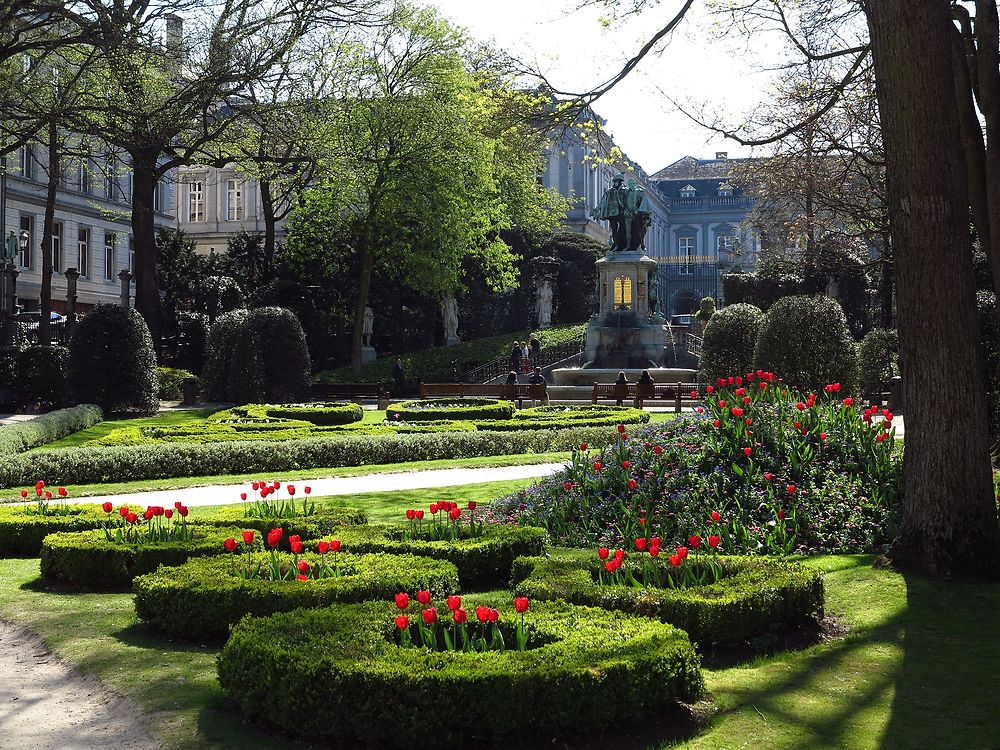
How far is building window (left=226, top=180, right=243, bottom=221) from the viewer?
67438mm

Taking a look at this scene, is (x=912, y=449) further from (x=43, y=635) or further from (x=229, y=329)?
(x=229, y=329)

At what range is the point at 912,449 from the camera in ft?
22.2

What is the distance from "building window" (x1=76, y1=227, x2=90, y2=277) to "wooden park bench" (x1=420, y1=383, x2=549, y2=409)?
2893 centimetres

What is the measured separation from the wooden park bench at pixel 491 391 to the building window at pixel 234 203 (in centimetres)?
4125

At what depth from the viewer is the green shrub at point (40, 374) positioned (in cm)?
2805

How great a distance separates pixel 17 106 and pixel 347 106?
20.2m

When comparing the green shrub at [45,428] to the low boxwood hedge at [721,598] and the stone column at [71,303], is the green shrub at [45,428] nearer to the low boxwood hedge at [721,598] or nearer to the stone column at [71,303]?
the stone column at [71,303]

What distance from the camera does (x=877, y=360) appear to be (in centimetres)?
2856

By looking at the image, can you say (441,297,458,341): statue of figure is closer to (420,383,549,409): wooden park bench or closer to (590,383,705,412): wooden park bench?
(590,383,705,412): wooden park bench

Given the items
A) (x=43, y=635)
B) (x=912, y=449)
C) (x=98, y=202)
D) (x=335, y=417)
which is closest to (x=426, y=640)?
(x=43, y=635)

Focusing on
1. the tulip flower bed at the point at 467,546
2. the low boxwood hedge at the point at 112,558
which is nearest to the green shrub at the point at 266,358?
the low boxwood hedge at the point at 112,558

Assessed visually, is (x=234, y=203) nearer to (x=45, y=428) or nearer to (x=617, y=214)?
(x=617, y=214)

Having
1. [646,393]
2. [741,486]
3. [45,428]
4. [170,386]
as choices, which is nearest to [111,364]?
[45,428]

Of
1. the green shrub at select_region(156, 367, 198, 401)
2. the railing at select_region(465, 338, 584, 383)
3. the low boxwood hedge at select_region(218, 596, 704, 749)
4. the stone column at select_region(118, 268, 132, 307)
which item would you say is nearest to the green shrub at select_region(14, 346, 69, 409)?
the green shrub at select_region(156, 367, 198, 401)
